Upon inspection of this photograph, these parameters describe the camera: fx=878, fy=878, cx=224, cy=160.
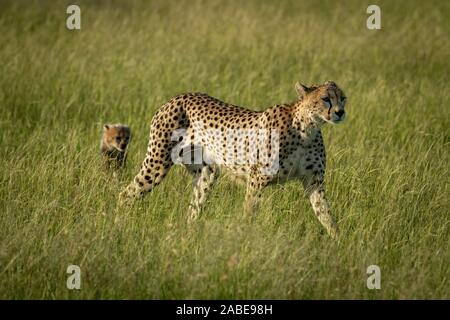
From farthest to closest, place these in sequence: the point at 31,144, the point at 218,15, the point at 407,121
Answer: the point at 218,15 → the point at 407,121 → the point at 31,144

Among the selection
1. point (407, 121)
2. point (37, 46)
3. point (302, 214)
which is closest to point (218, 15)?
point (37, 46)

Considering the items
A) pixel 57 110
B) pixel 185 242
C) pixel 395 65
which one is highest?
pixel 395 65

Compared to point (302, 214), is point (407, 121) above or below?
above

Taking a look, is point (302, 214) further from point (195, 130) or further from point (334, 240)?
point (195, 130)

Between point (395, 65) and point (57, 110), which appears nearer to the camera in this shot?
point (57, 110)

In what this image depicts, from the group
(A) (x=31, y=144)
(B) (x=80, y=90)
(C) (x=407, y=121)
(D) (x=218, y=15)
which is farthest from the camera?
(D) (x=218, y=15)

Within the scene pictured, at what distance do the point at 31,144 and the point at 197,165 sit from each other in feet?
5.28

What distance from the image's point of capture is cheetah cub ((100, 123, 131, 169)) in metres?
6.99

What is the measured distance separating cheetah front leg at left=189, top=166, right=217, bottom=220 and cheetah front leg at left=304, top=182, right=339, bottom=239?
742 millimetres

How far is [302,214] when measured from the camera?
5.79 metres

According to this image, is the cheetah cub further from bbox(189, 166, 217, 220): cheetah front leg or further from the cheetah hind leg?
bbox(189, 166, 217, 220): cheetah front leg

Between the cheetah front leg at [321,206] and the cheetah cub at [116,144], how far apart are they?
6.19 ft
